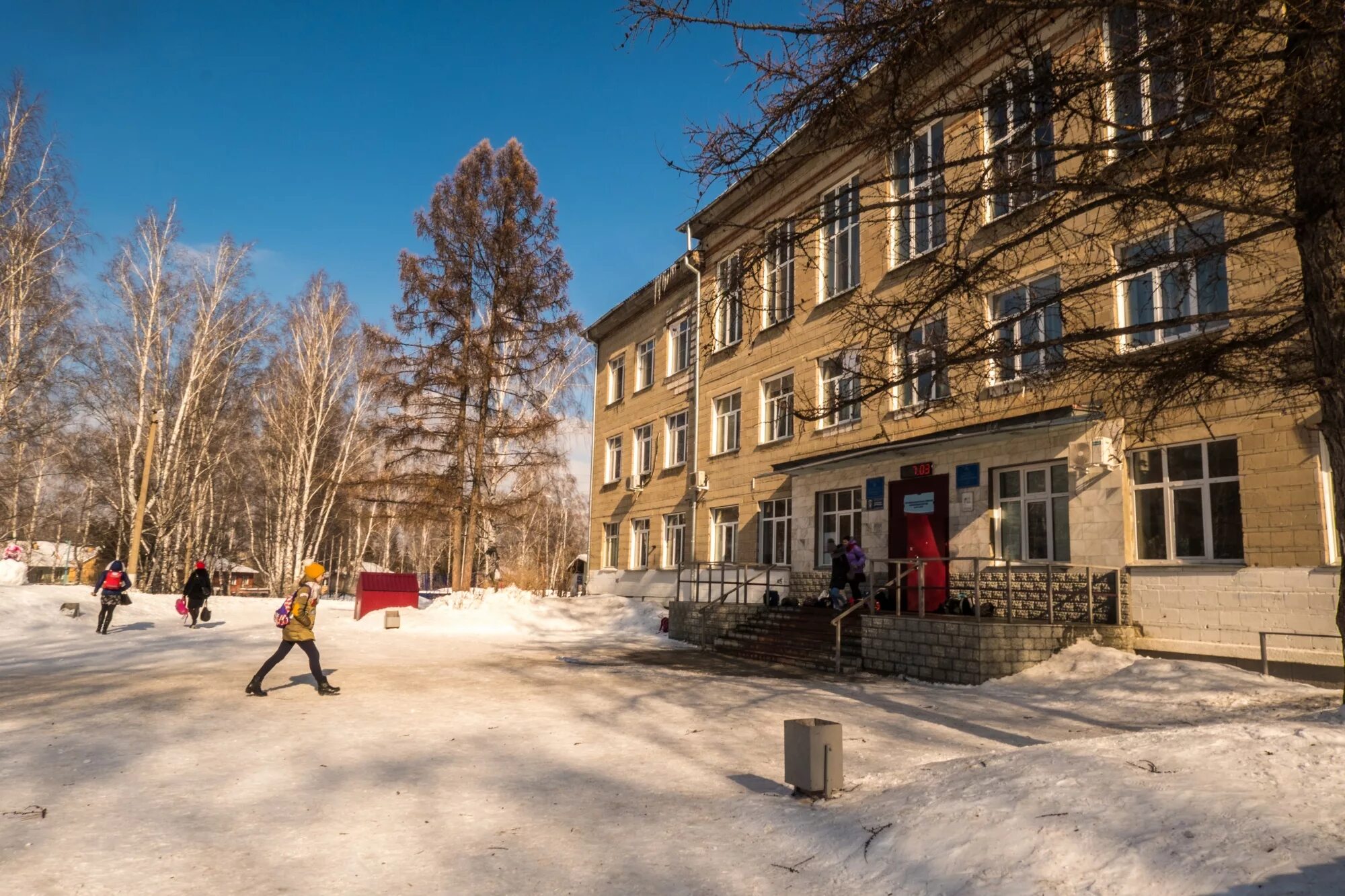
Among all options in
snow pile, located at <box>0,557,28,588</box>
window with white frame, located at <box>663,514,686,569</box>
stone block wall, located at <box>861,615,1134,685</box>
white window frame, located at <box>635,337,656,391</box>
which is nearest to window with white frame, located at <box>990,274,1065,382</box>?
stone block wall, located at <box>861,615,1134,685</box>

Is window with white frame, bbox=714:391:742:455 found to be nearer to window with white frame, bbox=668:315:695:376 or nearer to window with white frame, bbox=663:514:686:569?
window with white frame, bbox=668:315:695:376

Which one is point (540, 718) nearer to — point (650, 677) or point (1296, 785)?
point (650, 677)

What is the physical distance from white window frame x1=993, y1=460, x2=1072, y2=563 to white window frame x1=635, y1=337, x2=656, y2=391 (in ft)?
55.0

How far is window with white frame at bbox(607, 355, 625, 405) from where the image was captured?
Answer: 108ft

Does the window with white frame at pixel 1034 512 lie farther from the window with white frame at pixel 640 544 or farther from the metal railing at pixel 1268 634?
the window with white frame at pixel 640 544

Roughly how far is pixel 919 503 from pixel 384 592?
1575 centimetres

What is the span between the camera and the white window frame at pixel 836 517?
19.6 metres

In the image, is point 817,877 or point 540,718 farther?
point 540,718

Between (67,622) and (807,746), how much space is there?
836 inches

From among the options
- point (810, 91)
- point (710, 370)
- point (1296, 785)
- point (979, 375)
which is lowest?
point (1296, 785)

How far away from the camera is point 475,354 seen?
28.5m

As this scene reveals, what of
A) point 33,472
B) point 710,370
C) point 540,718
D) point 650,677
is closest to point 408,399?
point 710,370

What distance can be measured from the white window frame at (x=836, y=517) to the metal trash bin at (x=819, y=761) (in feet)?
43.3

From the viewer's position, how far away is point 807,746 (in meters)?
6.35
